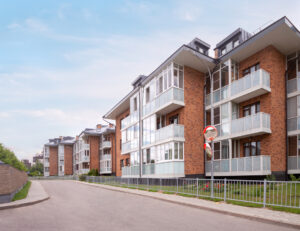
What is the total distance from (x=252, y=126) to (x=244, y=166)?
2511 millimetres

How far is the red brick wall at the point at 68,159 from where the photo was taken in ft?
205

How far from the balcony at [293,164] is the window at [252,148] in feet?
6.16

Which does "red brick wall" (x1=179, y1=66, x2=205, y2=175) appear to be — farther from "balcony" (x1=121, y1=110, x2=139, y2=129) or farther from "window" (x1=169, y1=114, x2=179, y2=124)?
"balcony" (x1=121, y1=110, x2=139, y2=129)

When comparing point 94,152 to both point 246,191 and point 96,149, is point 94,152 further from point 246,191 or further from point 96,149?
point 246,191

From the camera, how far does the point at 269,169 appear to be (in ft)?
49.2

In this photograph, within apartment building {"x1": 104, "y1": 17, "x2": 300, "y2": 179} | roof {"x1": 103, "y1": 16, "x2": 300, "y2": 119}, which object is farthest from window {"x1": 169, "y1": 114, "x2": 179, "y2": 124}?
roof {"x1": 103, "y1": 16, "x2": 300, "y2": 119}

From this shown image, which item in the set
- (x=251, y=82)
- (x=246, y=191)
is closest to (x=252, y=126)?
A: (x=251, y=82)

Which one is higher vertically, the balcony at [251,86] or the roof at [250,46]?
the roof at [250,46]

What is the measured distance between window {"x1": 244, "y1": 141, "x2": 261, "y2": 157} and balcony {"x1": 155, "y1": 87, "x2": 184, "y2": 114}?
535 cm

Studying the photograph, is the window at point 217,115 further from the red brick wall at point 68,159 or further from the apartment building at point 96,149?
the red brick wall at point 68,159

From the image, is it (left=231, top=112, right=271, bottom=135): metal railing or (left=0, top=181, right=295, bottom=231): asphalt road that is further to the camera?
(left=231, top=112, right=271, bottom=135): metal railing

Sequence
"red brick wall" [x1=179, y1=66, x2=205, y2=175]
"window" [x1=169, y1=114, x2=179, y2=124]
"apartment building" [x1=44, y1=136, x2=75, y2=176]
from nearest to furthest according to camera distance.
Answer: "red brick wall" [x1=179, y1=66, x2=205, y2=175]
"window" [x1=169, y1=114, x2=179, y2=124]
"apartment building" [x1=44, y1=136, x2=75, y2=176]

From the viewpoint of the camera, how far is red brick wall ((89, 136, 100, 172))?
4712cm

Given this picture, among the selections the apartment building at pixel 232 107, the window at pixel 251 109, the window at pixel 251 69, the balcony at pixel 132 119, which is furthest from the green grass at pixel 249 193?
the balcony at pixel 132 119
